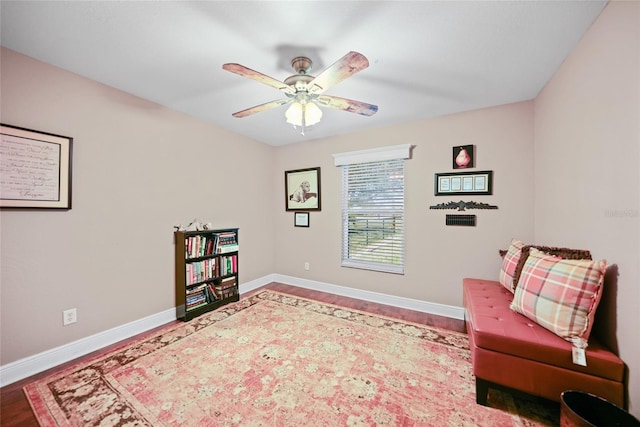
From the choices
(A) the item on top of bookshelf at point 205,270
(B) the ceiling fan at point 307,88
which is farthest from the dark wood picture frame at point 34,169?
A: (B) the ceiling fan at point 307,88

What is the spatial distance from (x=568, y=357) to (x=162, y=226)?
3531 millimetres

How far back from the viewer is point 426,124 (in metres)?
3.01

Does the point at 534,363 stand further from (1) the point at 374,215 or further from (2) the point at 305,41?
(2) the point at 305,41

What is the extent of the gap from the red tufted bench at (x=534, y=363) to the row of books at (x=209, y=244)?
2845 millimetres

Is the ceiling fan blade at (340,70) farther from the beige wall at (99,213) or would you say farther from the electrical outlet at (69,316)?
the electrical outlet at (69,316)

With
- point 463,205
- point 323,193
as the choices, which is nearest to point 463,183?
point 463,205

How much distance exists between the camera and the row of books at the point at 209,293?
280 cm

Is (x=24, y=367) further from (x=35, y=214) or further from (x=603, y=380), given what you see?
(x=603, y=380)

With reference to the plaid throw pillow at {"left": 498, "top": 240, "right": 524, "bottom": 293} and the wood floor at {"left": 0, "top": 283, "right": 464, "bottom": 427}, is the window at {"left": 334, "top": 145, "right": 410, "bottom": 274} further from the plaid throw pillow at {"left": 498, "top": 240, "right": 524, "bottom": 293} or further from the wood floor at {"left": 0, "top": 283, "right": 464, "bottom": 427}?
the plaid throw pillow at {"left": 498, "top": 240, "right": 524, "bottom": 293}

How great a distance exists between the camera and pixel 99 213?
7.31ft

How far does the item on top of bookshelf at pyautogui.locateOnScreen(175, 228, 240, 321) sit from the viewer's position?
275 cm

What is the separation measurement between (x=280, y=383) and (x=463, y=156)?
2.96 metres

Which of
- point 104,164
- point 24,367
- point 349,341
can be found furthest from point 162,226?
point 349,341

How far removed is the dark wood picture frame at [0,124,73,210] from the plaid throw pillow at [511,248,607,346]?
3.67 m
